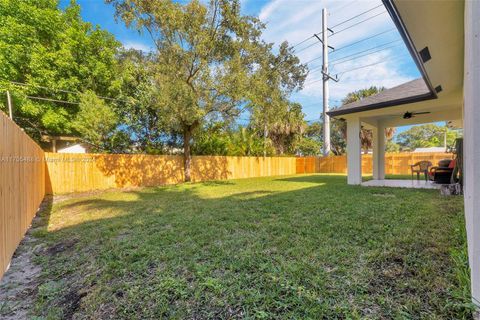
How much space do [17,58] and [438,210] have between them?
17.7m

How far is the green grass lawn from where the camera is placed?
186 cm

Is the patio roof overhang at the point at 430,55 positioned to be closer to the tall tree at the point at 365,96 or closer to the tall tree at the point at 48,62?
the tall tree at the point at 365,96

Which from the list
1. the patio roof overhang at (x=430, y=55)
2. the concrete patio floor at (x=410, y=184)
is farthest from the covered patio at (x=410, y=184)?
the patio roof overhang at (x=430, y=55)

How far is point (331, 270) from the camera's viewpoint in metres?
2.33

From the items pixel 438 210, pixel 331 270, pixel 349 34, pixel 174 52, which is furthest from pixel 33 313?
pixel 349 34

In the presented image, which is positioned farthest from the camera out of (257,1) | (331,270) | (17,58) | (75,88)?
(75,88)

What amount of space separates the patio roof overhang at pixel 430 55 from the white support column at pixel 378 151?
7.70 feet

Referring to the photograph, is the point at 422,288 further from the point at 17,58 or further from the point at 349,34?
the point at 349,34

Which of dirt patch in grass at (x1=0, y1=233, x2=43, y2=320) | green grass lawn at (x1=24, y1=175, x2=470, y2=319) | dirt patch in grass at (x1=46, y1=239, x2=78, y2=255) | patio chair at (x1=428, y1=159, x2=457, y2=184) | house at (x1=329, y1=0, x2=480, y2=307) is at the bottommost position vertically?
dirt patch in grass at (x1=0, y1=233, x2=43, y2=320)

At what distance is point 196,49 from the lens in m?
9.64

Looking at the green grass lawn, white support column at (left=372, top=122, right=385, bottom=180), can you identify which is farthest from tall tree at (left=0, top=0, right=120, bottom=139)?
white support column at (left=372, top=122, right=385, bottom=180)

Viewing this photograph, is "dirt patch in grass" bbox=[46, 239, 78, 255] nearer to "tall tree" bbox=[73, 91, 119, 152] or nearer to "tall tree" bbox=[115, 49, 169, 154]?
"tall tree" bbox=[73, 91, 119, 152]

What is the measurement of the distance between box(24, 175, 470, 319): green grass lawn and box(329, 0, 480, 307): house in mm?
516

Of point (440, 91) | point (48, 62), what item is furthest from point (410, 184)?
point (48, 62)
